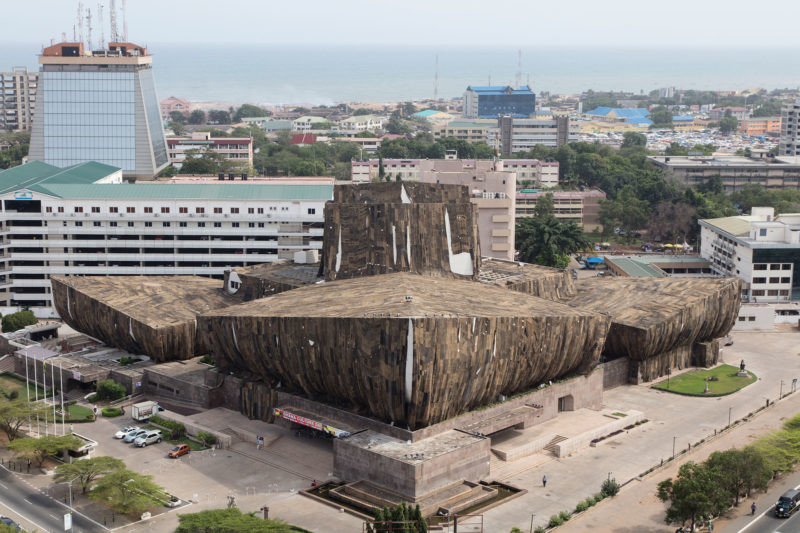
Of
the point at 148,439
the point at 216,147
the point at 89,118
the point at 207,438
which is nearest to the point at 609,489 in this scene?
the point at 207,438

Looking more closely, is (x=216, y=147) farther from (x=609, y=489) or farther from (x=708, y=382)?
(x=609, y=489)

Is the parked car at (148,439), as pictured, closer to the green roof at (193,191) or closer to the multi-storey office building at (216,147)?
the green roof at (193,191)

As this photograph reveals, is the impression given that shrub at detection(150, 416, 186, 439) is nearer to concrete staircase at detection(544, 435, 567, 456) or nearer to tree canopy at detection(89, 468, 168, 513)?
tree canopy at detection(89, 468, 168, 513)

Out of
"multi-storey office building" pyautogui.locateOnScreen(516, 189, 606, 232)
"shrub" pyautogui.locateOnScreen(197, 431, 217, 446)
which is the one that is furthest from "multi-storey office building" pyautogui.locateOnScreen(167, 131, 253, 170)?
"shrub" pyautogui.locateOnScreen(197, 431, 217, 446)

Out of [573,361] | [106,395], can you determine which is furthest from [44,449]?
[573,361]

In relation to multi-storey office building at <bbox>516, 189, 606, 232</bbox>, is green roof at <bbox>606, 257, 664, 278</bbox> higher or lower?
lower

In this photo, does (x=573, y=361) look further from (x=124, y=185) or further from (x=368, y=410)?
(x=124, y=185)

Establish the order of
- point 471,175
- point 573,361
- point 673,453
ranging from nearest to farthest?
point 673,453 → point 573,361 → point 471,175
